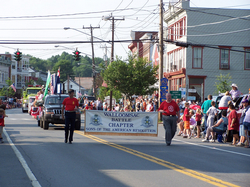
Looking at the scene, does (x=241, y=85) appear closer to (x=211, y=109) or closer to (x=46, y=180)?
(x=211, y=109)

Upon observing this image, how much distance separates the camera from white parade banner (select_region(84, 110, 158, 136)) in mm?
15586

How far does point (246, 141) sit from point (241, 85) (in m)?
25.2

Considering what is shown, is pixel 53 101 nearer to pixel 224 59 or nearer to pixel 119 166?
pixel 119 166

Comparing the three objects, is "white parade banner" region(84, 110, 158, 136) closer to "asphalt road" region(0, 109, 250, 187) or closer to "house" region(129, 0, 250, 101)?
"asphalt road" region(0, 109, 250, 187)

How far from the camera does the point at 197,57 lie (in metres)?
39.2

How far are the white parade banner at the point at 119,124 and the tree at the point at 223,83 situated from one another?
2103cm

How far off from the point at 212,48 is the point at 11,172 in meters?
32.7

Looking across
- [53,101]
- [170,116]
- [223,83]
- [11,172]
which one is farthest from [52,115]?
[223,83]

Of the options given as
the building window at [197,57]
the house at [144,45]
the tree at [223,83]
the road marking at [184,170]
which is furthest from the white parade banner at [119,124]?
the house at [144,45]

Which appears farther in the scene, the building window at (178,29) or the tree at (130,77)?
the tree at (130,77)

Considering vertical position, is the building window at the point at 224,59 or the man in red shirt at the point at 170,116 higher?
the building window at the point at 224,59

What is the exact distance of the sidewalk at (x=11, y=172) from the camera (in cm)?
774

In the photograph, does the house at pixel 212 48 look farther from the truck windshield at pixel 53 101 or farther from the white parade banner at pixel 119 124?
the white parade banner at pixel 119 124

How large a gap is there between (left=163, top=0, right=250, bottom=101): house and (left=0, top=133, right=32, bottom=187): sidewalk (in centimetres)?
2879
